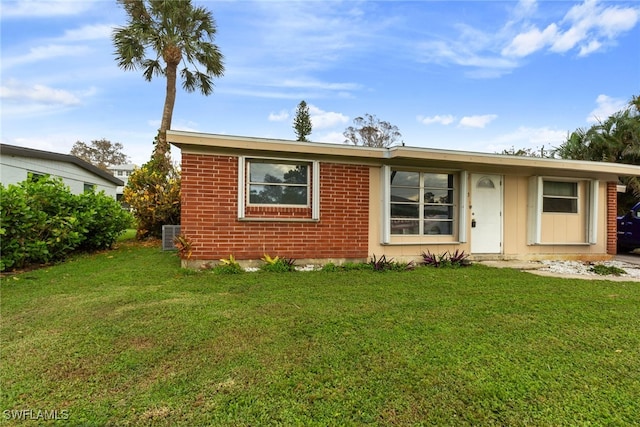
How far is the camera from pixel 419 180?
24.3ft

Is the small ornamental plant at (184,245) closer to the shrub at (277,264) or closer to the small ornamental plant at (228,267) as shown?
the small ornamental plant at (228,267)

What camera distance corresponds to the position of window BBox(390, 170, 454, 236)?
7.27m

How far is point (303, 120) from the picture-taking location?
30.7m

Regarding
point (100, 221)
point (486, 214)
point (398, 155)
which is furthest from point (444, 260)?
point (100, 221)

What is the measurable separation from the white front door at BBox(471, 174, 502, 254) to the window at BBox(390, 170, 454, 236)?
532mm

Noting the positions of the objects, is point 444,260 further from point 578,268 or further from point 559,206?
point 559,206

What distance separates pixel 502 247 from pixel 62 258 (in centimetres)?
1011

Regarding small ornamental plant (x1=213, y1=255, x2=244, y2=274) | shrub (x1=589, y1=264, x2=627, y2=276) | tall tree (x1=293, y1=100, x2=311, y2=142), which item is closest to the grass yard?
small ornamental plant (x1=213, y1=255, x2=244, y2=274)

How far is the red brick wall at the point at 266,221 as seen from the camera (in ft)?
20.0

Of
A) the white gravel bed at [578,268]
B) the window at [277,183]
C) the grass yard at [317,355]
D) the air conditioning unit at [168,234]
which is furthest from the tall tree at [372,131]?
the grass yard at [317,355]

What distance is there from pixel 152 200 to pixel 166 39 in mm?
7365

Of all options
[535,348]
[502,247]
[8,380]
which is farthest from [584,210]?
[8,380]

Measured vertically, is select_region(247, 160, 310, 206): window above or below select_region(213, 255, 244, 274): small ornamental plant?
above

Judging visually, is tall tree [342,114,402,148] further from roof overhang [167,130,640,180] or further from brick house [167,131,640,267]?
roof overhang [167,130,640,180]
